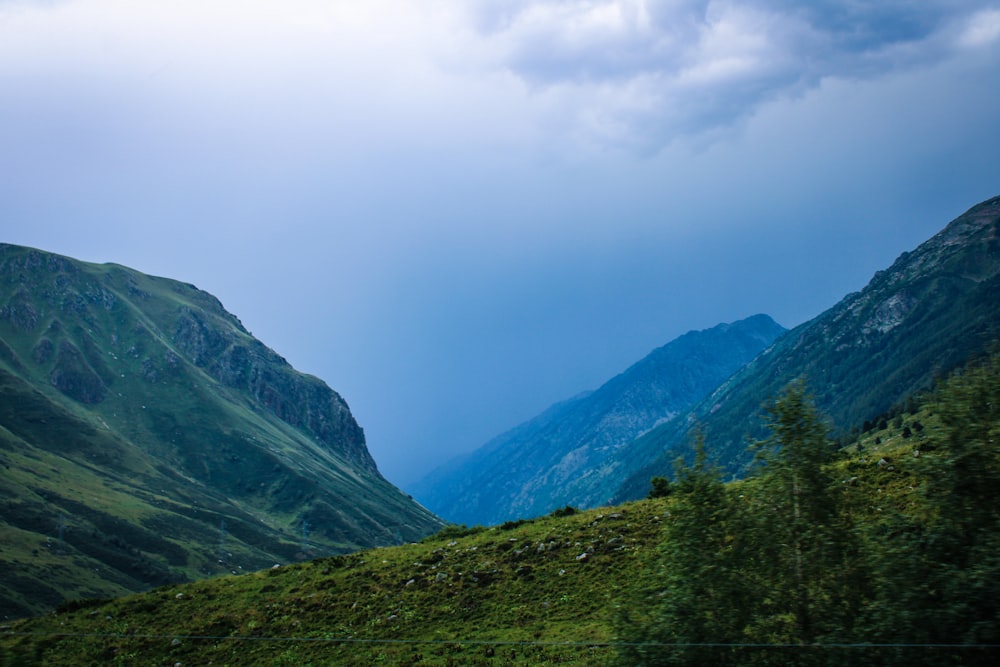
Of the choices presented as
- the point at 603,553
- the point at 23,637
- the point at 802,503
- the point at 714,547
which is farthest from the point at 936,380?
the point at 23,637

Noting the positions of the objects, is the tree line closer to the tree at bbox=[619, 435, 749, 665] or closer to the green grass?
the tree at bbox=[619, 435, 749, 665]

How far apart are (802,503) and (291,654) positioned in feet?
95.4

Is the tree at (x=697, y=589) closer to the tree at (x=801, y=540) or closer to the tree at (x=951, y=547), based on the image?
the tree at (x=801, y=540)

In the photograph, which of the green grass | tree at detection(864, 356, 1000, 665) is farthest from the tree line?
the green grass

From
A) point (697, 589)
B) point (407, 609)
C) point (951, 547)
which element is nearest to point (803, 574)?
point (697, 589)

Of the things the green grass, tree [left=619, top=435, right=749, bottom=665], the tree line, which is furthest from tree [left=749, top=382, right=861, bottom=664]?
the green grass

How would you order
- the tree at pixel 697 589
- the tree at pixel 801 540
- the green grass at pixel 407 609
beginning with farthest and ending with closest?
1. the green grass at pixel 407 609
2. the tree at pixel 697 589
3. the tree at pixel 801 540

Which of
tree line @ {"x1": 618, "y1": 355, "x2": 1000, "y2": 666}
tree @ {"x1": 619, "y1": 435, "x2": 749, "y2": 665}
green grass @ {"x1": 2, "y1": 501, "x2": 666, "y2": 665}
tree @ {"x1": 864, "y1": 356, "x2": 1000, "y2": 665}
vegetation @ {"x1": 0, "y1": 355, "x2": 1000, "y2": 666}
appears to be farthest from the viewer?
green grass @ {"x1": 2, "y1": 501, "x2": 666, "y2": 665}

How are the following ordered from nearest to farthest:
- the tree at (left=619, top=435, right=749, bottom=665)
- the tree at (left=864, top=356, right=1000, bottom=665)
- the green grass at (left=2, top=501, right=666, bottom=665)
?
1. the tree at (left=864, top=356, right=1000, bottom=665)
2. the tree at (left=619, top=435, right=749, bottom=665)
3. the green grass at (left=2, top=501, right=666, bottom=665)

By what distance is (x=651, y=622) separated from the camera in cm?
2195

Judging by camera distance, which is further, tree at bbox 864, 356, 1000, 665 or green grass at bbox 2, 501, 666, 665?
green grass at bbox 2, 501, 666, 665

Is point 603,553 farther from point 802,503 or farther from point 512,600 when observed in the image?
point 802,503

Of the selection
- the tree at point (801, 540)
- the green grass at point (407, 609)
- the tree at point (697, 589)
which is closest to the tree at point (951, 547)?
the tree at point (801, 540)

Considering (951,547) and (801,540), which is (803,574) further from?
(951,547)
